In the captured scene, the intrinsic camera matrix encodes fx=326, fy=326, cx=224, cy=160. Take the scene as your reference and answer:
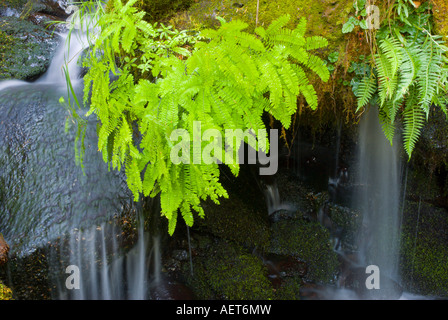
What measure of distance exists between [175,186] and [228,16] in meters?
1.77

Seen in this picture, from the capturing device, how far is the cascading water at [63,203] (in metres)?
3.20

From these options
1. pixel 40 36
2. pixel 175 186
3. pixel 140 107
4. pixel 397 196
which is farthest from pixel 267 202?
pixel 40 36

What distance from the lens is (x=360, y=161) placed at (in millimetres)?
4195

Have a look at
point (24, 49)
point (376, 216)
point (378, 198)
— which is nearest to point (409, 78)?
point (378, 198)

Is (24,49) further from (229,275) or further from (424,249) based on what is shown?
(424,249)

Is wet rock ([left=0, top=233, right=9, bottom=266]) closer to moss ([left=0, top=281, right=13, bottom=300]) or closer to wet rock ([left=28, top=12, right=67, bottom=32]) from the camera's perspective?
moss ([left=0, top=281, right=13, bottom=300])

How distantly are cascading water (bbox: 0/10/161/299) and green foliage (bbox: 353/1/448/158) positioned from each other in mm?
2600

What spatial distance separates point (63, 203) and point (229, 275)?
201 cm

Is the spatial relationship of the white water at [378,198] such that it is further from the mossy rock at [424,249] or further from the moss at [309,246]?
the moss at [309,246]

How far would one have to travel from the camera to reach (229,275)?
12.7 ft

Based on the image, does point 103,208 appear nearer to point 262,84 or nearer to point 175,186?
point 175,186

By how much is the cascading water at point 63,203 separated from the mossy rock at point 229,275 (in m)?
0.67

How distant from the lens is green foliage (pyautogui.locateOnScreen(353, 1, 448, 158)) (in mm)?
2576

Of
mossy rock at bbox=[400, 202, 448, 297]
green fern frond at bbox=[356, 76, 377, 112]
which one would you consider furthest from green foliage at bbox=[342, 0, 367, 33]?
mossy rock at bbox=[400, 202, 448, 297]
